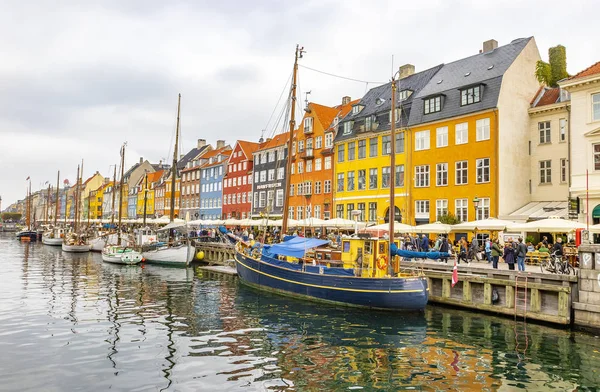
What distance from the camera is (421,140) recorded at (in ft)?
140

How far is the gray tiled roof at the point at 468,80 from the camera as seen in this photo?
37.8 meters

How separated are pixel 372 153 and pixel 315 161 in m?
10.5

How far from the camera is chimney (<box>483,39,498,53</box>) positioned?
43.4m

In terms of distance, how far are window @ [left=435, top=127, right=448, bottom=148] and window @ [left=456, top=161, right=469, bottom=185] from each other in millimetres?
2314

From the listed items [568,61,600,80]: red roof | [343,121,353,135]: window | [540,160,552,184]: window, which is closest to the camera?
[568,61,600,80]: red roof

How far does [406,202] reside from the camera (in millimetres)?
43062

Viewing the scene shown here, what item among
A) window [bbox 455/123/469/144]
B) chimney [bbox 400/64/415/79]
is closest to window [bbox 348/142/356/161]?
chimney [bbox 400/64/415/79]

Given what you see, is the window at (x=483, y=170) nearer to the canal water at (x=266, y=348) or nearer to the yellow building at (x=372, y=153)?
the yellow building at (x=372, y=153)

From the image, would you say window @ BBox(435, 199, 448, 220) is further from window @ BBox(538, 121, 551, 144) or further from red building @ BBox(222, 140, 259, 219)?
red building @ BBox(222, 140, 259, 219)

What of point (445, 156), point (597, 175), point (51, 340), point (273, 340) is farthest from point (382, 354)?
point (445, 156)

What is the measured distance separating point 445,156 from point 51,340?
33389 millimetres

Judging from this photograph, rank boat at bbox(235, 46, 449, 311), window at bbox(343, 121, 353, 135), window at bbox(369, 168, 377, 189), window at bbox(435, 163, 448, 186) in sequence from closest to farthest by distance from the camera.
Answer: boat at bbox(235, 46, 449, 311) < window at bbox(435, 163, 448, 186) < window at bbox(369, 168, 377, 189) < window at bbox(343, 121, 353, 135)

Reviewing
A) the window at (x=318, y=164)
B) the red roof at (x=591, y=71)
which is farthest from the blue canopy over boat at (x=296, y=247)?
the window at (x=318, y=164)

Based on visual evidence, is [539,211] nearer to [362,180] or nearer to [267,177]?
[362,180]
